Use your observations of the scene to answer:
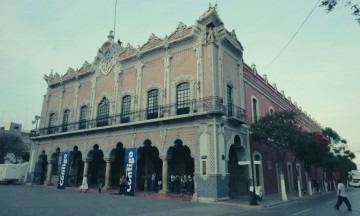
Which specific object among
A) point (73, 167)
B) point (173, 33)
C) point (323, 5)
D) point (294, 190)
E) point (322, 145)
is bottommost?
point (294, 190)

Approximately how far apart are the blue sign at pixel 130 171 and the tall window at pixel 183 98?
183 inches

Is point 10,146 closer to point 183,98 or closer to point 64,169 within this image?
point 64,169

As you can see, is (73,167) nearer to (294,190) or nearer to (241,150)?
(241,150)

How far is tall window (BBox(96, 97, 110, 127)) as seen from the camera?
23.8 meters

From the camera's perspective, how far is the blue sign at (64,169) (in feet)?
78.8

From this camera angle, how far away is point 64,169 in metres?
24.3

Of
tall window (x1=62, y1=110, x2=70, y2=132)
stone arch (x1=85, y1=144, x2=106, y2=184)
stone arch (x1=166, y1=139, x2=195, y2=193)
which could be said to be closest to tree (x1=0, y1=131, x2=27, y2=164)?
tall window (x1=62, y1=110, x2=70, y2=132)

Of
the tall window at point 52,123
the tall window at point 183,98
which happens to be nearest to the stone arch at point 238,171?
the tall window at point 183,98

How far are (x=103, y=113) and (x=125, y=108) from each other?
307 cm

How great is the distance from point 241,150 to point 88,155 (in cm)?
1356

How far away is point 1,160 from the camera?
146ft

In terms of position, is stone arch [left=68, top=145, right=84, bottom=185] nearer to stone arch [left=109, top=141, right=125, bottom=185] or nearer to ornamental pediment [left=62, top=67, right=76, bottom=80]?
stone arch [left=109, top=141, right=125, bottom=185]

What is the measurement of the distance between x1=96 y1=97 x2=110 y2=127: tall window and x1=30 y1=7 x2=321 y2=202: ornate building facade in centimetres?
10

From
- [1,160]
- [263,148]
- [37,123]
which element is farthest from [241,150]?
[1,160]
